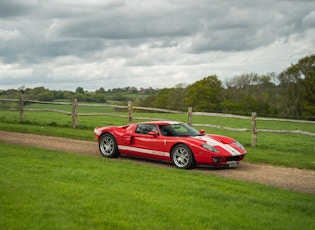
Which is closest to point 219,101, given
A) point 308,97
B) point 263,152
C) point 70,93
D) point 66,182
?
point 308,97

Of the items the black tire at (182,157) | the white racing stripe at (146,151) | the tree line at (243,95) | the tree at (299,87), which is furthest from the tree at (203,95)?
the black tire at (182,157)

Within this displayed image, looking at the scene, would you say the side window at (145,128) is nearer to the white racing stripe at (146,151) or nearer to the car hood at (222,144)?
the white racing stripe at (146,151)

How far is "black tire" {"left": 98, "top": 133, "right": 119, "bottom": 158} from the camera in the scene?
45.4 feet

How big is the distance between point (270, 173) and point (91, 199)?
20.7ft

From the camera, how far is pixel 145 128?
1339 cm

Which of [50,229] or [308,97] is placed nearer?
[50,229]

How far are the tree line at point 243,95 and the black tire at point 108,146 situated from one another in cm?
2624

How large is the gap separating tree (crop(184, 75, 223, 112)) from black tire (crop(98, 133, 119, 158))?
4530 centimetres

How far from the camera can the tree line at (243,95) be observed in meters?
46.8

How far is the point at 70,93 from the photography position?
54.4 metres

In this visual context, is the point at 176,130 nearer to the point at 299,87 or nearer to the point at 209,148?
the point at 209,148

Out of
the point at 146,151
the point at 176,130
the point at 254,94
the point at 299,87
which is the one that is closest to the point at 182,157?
the point at 176,130

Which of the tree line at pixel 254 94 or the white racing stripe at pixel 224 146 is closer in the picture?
the white racing stripe at pixel 224 146

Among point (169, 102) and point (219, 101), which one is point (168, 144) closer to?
→ point (219, 101)
